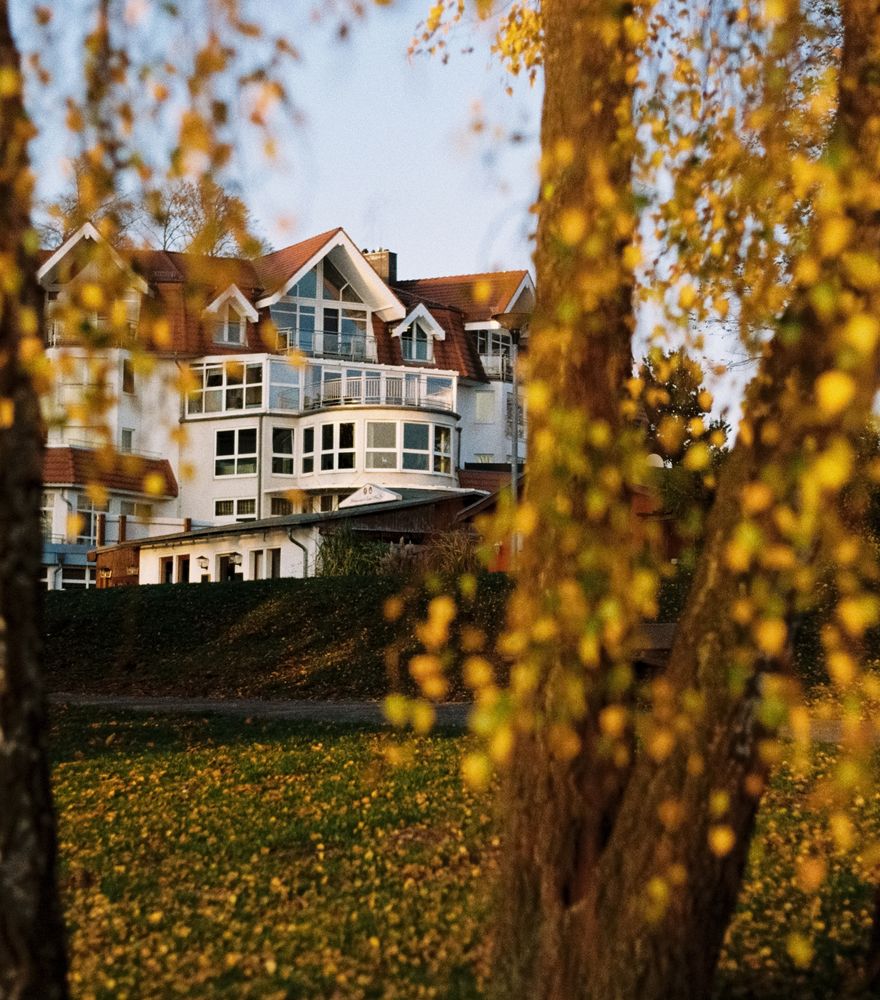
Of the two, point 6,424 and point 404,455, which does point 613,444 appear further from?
point 404,455

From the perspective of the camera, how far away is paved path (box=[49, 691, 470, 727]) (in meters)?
15.3

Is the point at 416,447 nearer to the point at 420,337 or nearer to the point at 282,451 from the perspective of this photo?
the point at 282,451

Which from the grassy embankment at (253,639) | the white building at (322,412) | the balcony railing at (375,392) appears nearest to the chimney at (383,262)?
the white building at (322,412)

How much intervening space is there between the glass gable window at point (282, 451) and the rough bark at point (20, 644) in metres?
44.5

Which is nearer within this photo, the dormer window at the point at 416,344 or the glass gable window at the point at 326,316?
the glass gable window at the point at 326,316

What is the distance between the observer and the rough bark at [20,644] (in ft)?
11.5

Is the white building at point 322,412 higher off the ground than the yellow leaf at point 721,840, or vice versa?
the white building at point 322,412

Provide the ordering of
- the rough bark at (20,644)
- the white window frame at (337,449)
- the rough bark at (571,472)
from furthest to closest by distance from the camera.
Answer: the white window frame at (337,449), the rough bark at (571,472), the rough bark at (20,644)

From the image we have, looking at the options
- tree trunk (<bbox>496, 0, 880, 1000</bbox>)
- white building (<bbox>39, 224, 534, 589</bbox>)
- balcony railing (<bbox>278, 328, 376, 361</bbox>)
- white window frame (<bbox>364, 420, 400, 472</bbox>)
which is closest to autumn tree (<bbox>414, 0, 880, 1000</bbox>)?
tree trunk (<bbox>496, 0, 880, 1000</bbox>)

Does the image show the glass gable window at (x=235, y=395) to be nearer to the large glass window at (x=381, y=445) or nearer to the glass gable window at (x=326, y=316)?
the glass gable window at (x=326, y=316)

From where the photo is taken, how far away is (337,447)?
1844 inches

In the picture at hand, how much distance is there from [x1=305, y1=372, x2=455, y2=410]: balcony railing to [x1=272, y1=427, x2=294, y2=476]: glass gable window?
1260 mm

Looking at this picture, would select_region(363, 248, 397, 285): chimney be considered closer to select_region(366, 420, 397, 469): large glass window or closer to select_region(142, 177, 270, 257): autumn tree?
select_region(366, 420, 397, 469): large glass window

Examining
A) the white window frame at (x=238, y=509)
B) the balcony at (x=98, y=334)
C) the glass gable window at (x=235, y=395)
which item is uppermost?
the glass gable window at (x=235, y=395)
